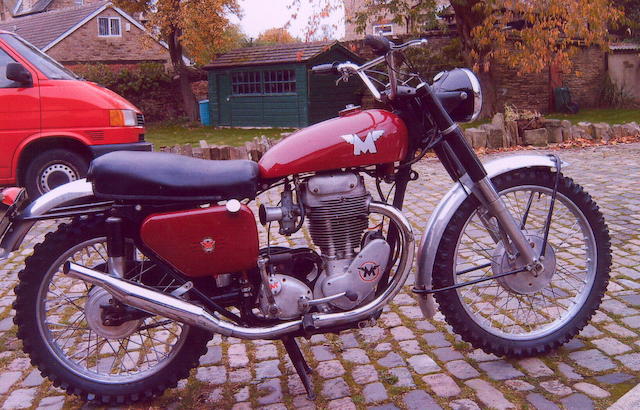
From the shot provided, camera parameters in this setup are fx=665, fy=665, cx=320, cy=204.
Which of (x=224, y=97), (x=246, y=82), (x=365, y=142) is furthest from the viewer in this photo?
(x=224, y=97)

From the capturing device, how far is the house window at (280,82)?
23.8 metres

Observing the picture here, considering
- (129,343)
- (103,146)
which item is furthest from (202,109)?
(129,343)

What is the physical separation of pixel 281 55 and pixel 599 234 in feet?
71.5

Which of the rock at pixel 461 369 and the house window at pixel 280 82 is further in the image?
the house window at pixel 280 82

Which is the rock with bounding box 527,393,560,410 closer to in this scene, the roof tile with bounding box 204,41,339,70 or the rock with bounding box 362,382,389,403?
the rock with bounding box 362,382,389,403

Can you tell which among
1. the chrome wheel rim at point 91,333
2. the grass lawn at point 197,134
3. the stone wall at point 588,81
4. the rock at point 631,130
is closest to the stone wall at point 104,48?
the grass lawn at point 197,134

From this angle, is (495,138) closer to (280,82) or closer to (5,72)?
(5,72)

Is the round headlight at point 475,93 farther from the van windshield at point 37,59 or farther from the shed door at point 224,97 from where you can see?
the shed door at point 224,97

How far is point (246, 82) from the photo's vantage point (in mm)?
25344

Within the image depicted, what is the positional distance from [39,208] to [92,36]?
3760cm

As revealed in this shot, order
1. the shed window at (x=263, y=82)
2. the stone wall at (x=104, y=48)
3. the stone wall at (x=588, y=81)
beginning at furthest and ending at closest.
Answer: the stone wall at (x=104, y=48) → the stone wall at (x=588, y=81) → the shed window at (x=263, y=82)

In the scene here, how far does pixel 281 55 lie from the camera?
79.4ft

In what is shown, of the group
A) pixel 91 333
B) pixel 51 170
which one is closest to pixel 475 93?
pixel 91 333

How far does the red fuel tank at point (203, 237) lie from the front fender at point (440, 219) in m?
0.79
